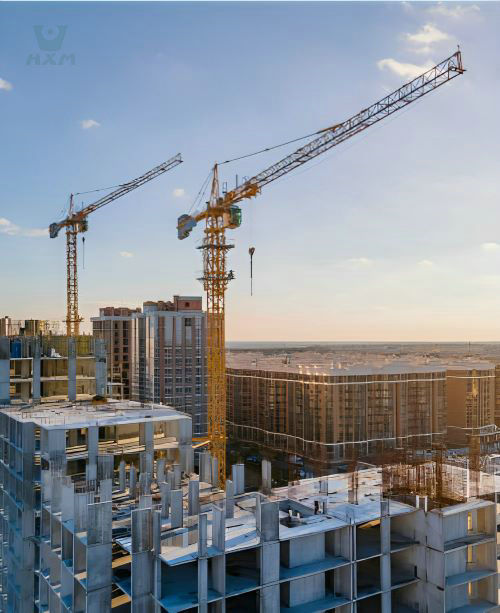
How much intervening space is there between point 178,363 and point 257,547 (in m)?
37.5

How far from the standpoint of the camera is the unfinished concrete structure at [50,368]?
21156mm

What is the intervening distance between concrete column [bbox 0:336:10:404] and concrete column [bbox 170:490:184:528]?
11892 mm

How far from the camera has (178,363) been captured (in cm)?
4678

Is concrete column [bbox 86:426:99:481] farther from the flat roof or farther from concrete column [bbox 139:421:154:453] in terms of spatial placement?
concrete column [bbox 139:421:154:453]

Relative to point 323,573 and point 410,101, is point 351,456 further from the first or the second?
point 323,573

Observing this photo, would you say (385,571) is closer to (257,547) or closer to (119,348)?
(257,547)

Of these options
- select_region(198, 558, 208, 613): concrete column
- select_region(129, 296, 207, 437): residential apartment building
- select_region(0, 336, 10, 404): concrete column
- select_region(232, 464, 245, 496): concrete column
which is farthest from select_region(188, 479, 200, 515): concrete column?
select_region(129, 296, 207, 437): residential apartment building

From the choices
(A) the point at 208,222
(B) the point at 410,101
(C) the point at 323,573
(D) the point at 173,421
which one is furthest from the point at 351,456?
(C) the point at 323,573

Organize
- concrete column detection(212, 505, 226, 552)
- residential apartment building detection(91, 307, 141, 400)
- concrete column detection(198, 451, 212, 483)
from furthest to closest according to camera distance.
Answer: residential apartment building detection(91, 307, 141, 400)
concrete column detection(198, 451, 212, 483)
concrete column detection(212, 505, 226, 552)

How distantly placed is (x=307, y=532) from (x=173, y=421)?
28.8 ft

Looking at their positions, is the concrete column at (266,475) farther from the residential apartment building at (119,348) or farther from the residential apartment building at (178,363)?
the residential apartment building at (119,348)

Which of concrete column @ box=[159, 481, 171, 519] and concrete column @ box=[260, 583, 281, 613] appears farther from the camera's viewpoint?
concrete column @ box=[159, 481, 171, 519]

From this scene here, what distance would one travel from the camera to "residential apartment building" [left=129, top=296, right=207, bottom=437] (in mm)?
46219

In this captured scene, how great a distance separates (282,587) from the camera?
10.6 meters
